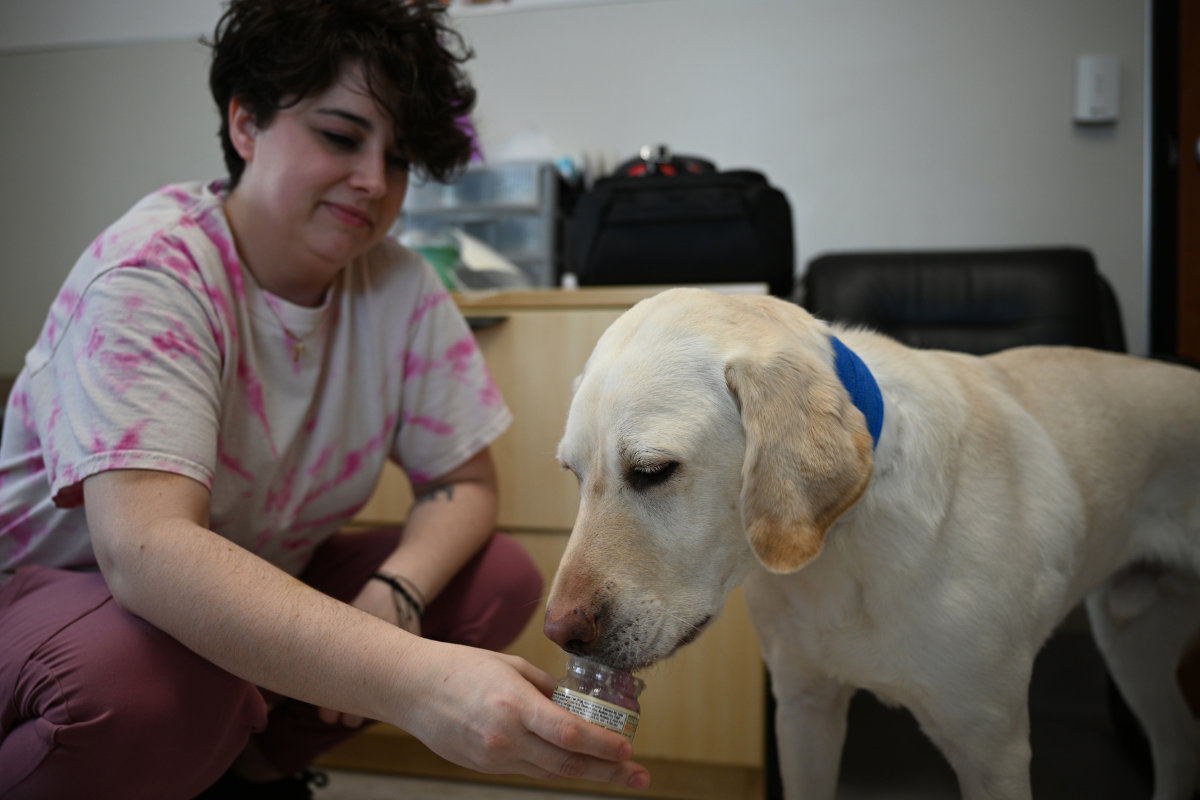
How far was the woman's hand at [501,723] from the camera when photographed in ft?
2.10

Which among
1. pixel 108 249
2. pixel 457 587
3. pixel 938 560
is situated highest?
pixel 108 249

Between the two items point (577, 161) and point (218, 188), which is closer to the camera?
point (218, 188)

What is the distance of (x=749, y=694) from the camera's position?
1.47 m

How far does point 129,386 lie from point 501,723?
1.76 feet

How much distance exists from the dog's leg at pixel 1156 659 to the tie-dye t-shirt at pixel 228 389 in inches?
39.8

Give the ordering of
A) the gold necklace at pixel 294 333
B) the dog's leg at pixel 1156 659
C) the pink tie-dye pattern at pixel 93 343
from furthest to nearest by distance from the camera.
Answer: the dog's leg at pixel 1156 659 < the gold necklace at pixel 294 333 < the pink tie-dye pattern at pixel 93 343

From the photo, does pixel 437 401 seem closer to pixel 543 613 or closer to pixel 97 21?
pixel 543 613

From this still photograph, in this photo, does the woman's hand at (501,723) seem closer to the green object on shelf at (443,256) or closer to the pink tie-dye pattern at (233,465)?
the pink tie-dye pattern at (233,465)

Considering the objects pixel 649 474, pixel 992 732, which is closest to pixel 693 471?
pixel 649 474

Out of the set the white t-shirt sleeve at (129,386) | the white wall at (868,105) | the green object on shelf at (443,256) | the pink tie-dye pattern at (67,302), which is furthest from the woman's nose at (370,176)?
the white wall at (868,105)

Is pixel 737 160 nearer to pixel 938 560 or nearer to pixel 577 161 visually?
pixel 577 161

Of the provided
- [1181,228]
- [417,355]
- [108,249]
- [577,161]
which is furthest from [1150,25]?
[108,249]

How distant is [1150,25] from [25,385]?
250cm

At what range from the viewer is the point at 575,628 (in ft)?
2.24
